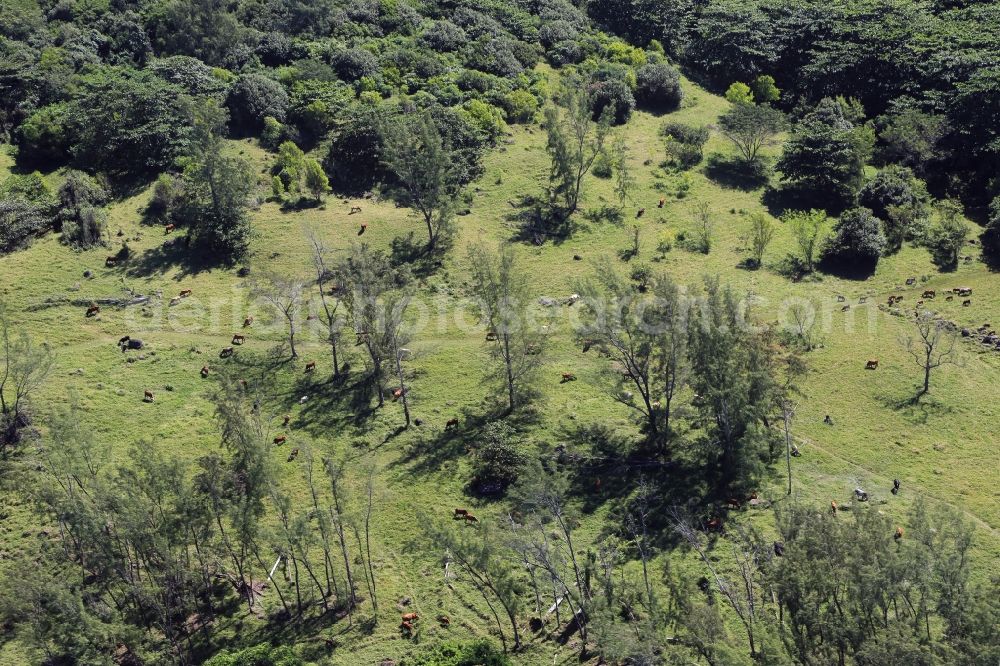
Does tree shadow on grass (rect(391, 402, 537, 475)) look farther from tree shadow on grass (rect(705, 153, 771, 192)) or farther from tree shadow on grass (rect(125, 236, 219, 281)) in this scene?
tree shadow on grass (rect(705, 153, 771, 192))

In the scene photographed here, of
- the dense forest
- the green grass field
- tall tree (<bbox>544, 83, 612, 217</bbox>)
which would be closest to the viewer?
the dense forest

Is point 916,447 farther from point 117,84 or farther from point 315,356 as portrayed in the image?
point 117,84

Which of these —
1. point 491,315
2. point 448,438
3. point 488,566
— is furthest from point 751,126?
point 488,566

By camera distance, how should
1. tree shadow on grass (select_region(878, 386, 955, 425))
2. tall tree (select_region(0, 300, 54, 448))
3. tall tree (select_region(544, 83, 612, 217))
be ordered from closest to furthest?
tall tree (select_region(0, 300, 54, 448))
tree shadow on grass (select_region(878, 386, 955, 425))
tall tree (select_region(544, 83, 612, 217))

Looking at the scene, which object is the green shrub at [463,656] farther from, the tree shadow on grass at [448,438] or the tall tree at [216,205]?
the tall tree at [216,205]

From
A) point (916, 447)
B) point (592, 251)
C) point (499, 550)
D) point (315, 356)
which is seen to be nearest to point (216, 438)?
point (315, 356)

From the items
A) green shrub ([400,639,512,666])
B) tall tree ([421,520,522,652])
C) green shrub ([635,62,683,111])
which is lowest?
Answer: green shrub ([400,639,512,666])

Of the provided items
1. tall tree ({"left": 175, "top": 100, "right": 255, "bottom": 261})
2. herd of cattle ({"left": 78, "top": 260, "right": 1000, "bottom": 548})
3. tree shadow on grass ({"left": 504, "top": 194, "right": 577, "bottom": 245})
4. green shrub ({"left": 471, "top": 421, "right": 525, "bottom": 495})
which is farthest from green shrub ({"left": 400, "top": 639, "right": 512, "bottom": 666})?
tree shadow on grass ({"left": 504, "top": 194, "right": 577, "bottom": 245})
